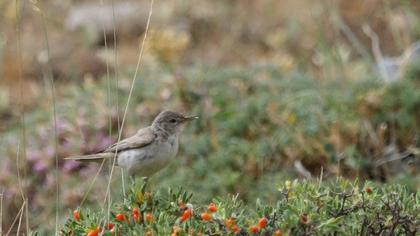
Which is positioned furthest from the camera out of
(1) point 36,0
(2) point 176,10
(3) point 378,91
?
(2) point 176,10

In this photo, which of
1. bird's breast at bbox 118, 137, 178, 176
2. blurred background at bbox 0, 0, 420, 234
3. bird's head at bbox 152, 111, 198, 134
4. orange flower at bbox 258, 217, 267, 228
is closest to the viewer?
orange flower at bbox 258, 217, 267, 228

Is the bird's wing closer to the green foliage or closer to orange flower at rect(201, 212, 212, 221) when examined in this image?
the green foliage

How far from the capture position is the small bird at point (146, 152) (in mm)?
4824

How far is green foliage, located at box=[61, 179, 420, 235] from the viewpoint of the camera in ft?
10.5

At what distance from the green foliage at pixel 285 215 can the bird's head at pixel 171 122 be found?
61.7 inches

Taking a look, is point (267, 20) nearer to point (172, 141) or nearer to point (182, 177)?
point (182, 177)

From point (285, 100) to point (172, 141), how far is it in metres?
2.81

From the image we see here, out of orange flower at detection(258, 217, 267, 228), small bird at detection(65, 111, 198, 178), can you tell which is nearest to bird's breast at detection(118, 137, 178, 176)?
small bird at detection(65, 111, 198, 178)

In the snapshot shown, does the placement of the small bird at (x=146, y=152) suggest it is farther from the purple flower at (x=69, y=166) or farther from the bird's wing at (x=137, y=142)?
the purple flower at (x=69, y=166)

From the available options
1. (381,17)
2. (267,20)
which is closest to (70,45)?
(267,20)

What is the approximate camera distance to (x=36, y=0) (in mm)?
3740

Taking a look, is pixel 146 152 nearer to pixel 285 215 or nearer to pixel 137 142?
pixel 137 142

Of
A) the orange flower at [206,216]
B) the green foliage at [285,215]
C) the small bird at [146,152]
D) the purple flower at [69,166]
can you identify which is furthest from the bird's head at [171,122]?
the purple flower at [69,166]

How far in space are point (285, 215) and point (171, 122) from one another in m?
2.15
